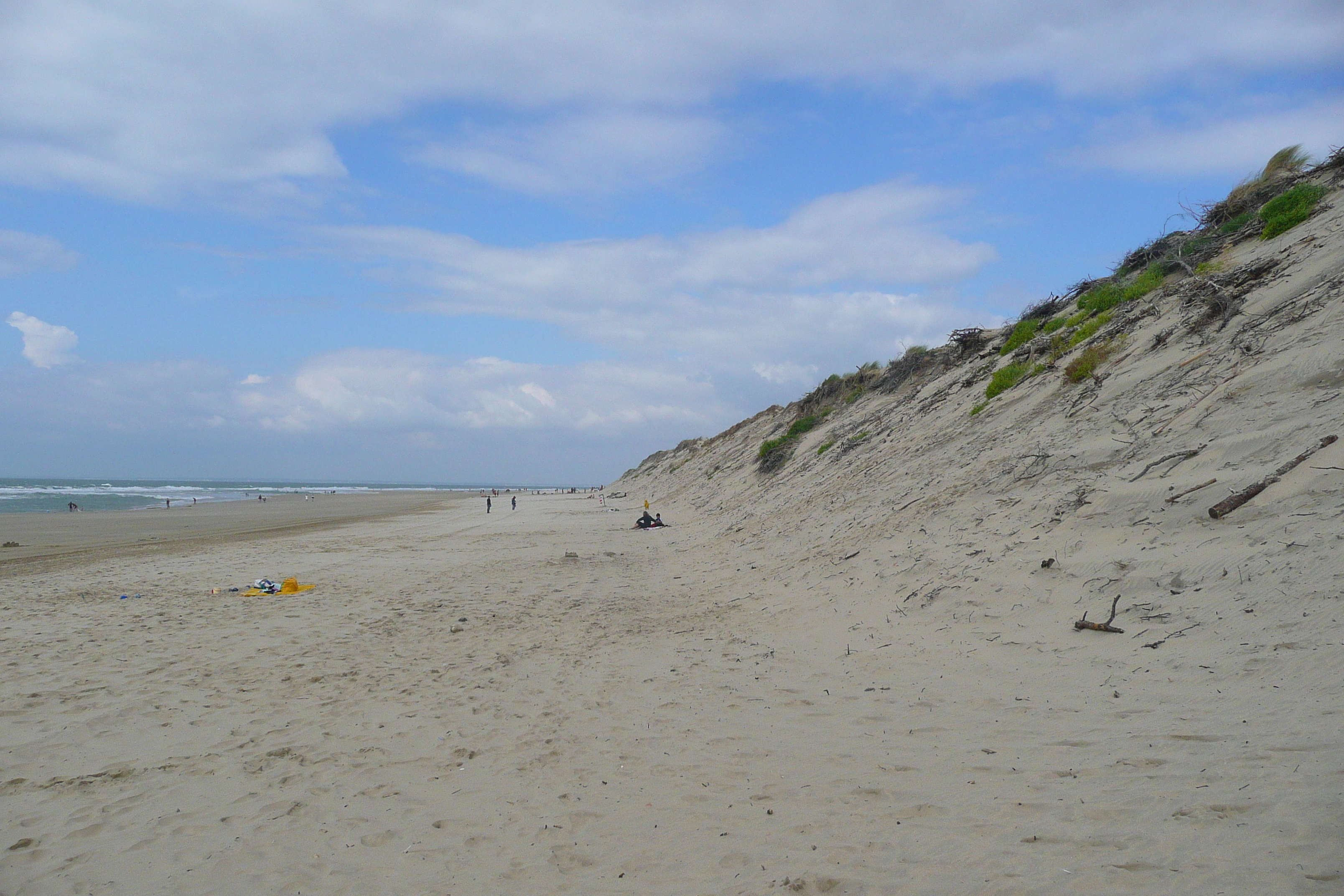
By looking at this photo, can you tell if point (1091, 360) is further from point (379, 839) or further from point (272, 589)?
point (272, 589)

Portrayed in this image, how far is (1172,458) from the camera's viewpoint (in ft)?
25.0

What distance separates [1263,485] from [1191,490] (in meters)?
0.64

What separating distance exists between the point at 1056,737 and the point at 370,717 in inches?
213

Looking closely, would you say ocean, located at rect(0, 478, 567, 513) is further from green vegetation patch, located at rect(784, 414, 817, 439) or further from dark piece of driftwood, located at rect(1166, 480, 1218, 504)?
dark piece of driftwood, located at rect(1166, 480, 1218, 504)

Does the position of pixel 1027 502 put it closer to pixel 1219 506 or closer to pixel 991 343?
pixel 1219 506

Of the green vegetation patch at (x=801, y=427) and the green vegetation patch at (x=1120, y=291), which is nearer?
the green vegetation patch at (x=1120, y=291)

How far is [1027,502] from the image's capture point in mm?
8703

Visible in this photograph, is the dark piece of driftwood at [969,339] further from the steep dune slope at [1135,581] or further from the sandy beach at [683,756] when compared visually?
the sandy beach at [683,756]

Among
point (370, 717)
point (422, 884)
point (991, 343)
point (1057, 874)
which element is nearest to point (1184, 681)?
point (1057, 874)

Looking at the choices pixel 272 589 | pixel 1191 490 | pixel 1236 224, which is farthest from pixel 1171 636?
pixel 272 589

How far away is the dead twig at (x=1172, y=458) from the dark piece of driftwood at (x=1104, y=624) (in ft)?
7.49

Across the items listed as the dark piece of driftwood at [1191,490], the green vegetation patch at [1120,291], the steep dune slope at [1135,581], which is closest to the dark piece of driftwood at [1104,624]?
the steep dune slope at [1135,581]

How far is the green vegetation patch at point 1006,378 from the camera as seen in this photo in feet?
45.0

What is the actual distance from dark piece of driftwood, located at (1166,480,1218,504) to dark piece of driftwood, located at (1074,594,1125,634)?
5.31ft
